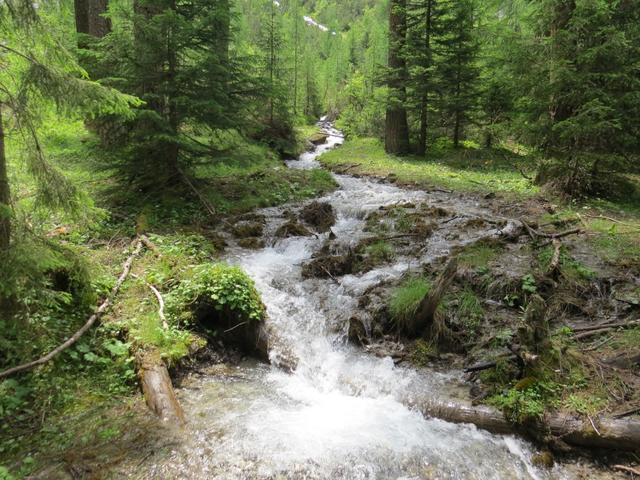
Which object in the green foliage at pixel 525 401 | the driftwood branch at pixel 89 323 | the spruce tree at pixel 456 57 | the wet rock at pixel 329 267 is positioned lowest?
the green foliage at pixel 525 401

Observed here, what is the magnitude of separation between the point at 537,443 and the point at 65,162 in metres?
11.8

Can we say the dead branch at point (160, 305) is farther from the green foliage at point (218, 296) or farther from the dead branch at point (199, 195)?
the dead branch at point (199, 195)

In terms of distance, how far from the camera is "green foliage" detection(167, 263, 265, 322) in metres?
5.28

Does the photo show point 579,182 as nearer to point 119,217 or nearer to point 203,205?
point 203,205

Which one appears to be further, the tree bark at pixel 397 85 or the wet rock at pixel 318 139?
the wet rock at pixel 318 139

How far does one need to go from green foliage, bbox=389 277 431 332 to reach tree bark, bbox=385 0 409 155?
12960 millimetres

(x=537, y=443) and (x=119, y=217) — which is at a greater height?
(x=119, y=217)

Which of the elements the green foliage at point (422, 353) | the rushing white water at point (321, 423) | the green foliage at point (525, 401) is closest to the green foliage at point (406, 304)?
the green foliage at point (422, 353)

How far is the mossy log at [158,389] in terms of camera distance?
385 centimetres

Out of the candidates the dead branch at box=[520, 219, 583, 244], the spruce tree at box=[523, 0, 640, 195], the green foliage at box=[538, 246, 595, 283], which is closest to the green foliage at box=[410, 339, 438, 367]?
the green foliage at box=[538, 246, 595, 283]

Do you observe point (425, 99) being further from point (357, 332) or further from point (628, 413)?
point (628, 413)

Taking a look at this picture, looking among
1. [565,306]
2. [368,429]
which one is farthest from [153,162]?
[565,306]

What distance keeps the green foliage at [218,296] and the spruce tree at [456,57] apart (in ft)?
47.4

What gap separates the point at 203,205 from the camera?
9781 mm
